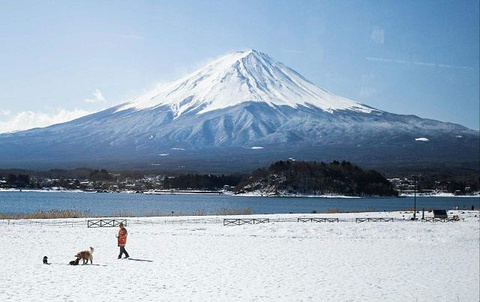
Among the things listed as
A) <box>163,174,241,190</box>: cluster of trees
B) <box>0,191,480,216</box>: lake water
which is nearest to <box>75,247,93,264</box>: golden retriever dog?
<box>0,191,480,216</box>: lake water

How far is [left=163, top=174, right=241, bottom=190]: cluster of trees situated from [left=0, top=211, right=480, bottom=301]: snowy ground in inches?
3814

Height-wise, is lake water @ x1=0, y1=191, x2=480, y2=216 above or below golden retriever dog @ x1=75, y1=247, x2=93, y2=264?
above

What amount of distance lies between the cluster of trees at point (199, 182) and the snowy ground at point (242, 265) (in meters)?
96.9

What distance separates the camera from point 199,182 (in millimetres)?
132625

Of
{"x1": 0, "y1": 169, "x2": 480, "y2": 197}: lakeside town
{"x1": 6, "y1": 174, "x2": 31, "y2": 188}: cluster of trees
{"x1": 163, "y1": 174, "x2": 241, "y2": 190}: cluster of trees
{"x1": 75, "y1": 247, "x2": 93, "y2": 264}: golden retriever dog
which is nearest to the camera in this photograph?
{"x1": 75, "y1": 247, "x2": 93, "y2": 264}: golden retriever dog

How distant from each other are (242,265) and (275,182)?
326ft

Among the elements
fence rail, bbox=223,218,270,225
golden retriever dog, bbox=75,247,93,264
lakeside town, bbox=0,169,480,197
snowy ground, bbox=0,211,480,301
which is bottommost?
snowy ground, bbox=0,211,480,301

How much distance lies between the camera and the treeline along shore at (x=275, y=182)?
390 feet

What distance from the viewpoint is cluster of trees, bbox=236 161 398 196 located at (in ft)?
388

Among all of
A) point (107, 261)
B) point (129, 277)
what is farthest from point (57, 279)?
point (107, 261)

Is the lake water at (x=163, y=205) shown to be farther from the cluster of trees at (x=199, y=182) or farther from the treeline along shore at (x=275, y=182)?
the cluster of trees at (x=199, y=182)

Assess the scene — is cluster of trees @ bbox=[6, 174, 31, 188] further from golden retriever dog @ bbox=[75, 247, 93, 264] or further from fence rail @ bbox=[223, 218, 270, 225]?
golden retriever dog @ bbox=[75, 247, 93, 264]

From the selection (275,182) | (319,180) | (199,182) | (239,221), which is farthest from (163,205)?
(199,182)

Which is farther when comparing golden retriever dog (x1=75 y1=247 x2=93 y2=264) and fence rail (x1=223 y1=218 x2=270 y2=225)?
fence rail (x1=223 y1=218 x2=270 y2=225)
